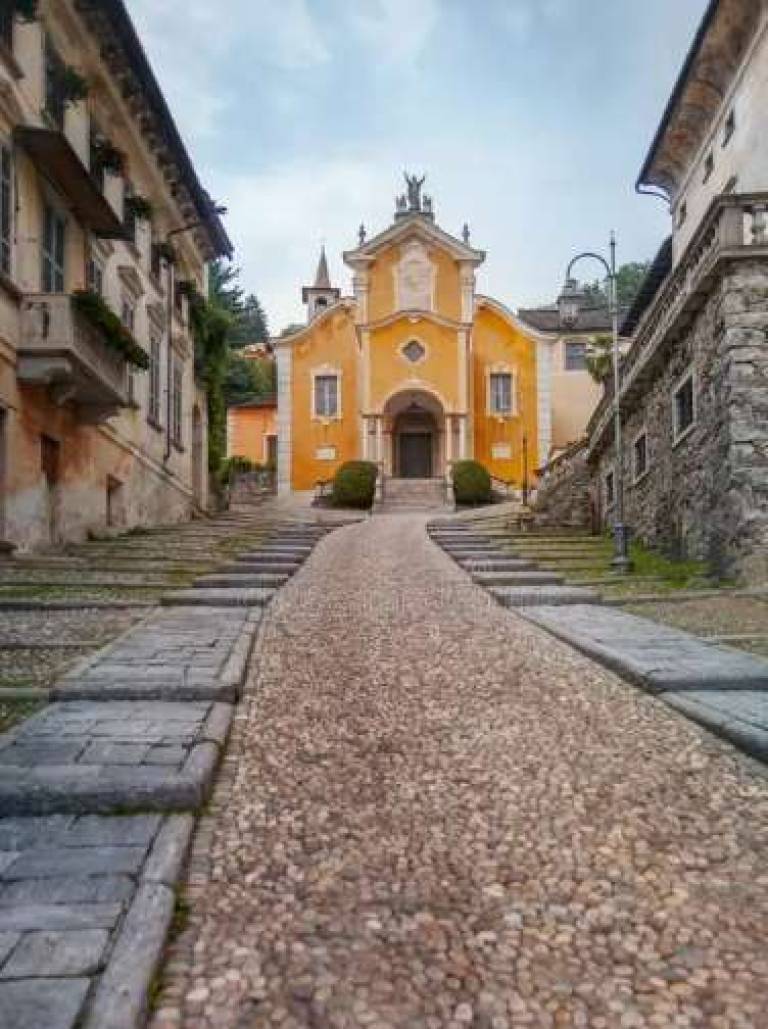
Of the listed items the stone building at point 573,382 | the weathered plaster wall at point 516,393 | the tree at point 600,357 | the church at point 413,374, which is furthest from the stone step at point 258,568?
the stone building at point 573,382

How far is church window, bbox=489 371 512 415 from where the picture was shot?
112ft

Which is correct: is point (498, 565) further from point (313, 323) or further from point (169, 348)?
point (313, 323)

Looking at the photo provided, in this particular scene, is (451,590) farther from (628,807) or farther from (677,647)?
(628,807)

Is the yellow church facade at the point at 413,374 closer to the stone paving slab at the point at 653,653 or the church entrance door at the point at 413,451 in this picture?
the church entrance door at the point at 413,451

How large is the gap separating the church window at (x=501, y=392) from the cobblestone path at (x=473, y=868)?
29.2 metres

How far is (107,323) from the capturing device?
1401 centimetres

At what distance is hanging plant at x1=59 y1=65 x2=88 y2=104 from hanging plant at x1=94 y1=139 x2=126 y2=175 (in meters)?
1.69

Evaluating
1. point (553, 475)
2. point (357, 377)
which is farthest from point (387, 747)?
point (357, 377)

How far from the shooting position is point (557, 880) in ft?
9.45

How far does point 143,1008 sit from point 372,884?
905mm

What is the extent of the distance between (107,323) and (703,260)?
885 cm

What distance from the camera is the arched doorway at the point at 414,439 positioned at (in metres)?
34.2

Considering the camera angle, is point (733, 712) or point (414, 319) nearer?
point (733, 712)

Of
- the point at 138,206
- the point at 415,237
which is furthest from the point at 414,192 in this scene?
the point at 138,206
